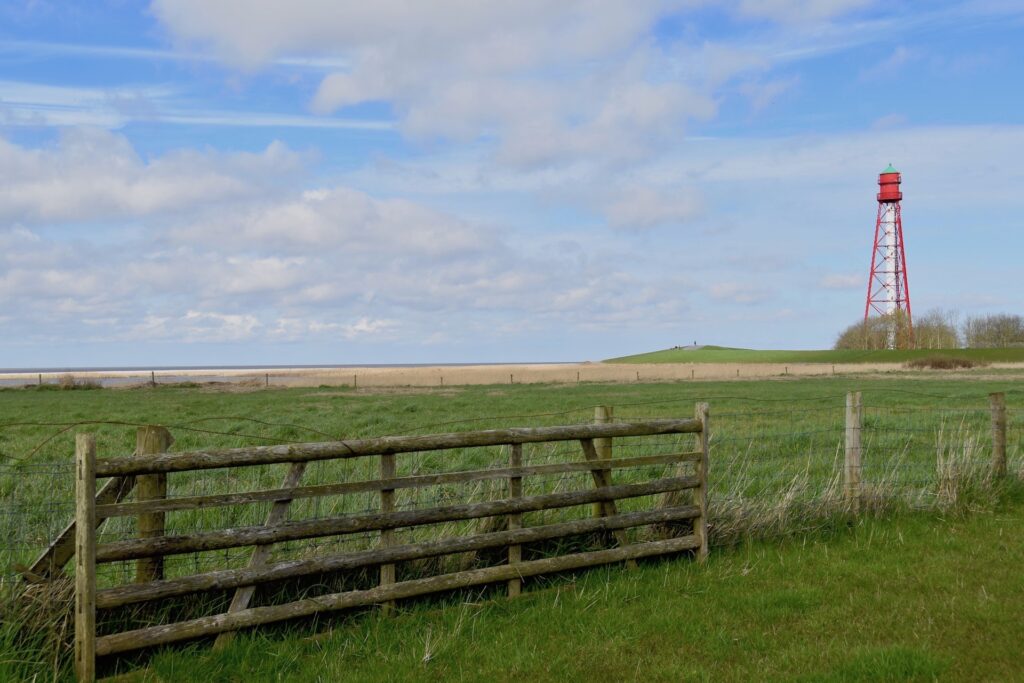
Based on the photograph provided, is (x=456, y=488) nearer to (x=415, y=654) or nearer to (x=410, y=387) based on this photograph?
(x=415, y=654)

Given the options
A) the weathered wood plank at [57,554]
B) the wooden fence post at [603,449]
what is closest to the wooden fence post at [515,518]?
the wooden fence post at [603,449]

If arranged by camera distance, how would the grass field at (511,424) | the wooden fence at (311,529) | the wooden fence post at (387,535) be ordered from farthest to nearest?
the grass field at (511,424) → the wooden fence post at (387,535) → the wooden fence at (311,529)

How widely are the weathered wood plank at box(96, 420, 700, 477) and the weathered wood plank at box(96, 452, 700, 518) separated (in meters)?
0.22

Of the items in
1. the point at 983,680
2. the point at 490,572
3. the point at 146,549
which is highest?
the point at 146,549

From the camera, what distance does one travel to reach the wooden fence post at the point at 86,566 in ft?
18.3

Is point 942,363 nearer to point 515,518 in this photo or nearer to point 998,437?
point 998,437

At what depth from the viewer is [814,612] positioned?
7094 mm

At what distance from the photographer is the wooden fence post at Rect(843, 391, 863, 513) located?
405 inches

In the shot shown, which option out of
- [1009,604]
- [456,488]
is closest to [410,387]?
[456,488]

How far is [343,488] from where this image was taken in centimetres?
655

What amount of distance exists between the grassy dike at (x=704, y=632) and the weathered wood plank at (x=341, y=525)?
2.30 ft

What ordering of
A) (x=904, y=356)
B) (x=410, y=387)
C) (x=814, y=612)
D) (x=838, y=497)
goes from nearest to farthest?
1. (x=814, y=612)
2. (x=838, y=497)
3. (x=410, y=387)
4. (x=904, y=356)

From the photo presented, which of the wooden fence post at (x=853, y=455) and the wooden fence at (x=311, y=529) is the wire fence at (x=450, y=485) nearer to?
the wooden fence post at (x=853, y=455)

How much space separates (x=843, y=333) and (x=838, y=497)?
136 meters
